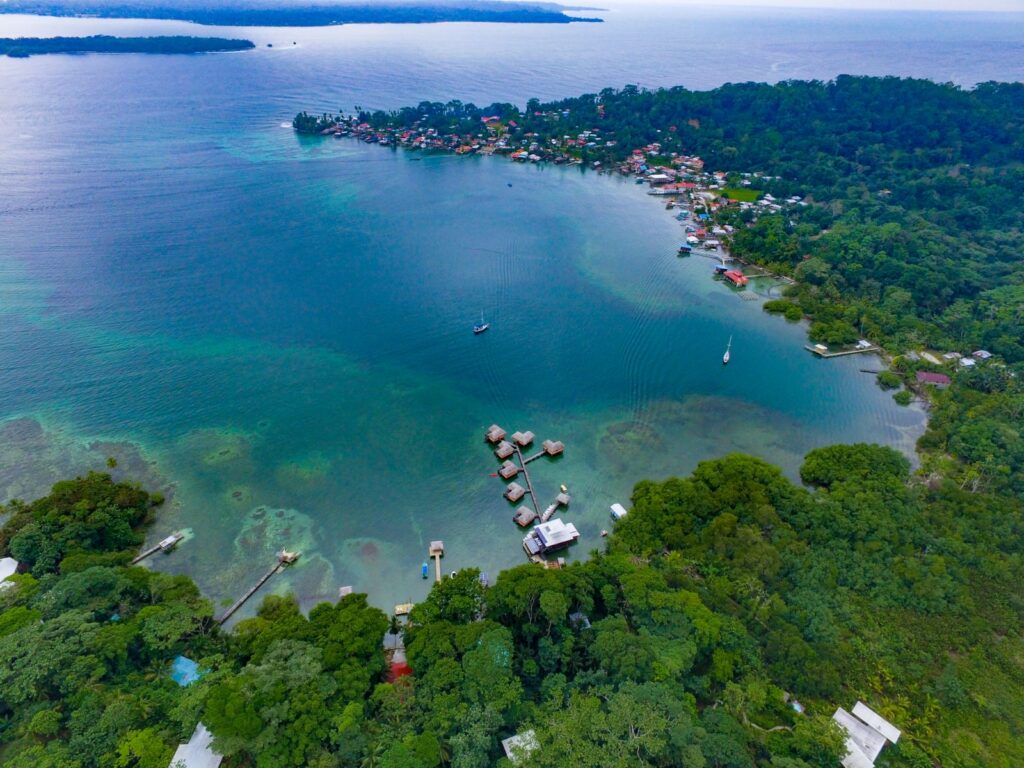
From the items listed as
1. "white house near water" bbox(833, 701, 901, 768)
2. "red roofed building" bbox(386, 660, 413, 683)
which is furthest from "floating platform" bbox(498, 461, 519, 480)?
"white house near water" bbox(833, 701, 901, 768)

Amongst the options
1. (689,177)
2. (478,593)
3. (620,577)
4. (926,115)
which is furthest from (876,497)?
(926,115)

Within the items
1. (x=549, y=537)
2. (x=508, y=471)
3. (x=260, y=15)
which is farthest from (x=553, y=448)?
(x=260, y=15)

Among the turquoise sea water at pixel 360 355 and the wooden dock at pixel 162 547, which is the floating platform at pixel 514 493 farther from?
the wooden dock at pixel 162 547

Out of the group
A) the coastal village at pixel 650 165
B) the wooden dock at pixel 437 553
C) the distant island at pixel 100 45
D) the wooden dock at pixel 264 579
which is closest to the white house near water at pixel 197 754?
the wooden dock at pixel 264 579

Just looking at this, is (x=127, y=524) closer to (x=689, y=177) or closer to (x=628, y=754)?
(x=628, y=754)

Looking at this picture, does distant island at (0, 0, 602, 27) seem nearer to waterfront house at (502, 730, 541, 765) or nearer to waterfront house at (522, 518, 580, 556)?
waterfront house at (522, 518, 580, 556)
